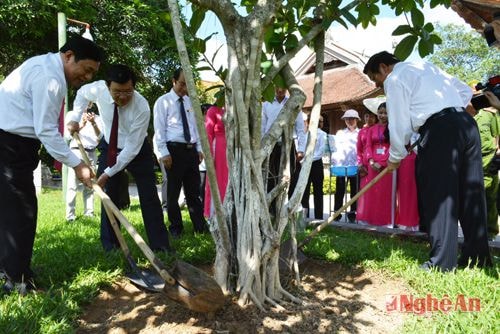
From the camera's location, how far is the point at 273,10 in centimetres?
271

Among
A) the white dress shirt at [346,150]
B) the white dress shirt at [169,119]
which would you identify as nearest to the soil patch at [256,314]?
the white dress shirt at [169,119]

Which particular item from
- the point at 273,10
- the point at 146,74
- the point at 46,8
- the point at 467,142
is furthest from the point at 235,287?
the point at 146,74

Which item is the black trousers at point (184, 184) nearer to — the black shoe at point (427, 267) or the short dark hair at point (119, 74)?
the short dark hair at point (119, 74)

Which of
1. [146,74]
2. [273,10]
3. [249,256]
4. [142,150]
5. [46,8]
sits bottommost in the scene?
[249,256]

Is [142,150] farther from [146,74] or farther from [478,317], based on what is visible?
[146,74]

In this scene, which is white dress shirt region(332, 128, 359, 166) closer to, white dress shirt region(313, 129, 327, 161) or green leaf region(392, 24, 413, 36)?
white dress shirt region(313, 129, 327, 161)

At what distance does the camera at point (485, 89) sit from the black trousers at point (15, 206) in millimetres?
4208

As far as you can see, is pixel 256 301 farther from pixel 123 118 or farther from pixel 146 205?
pixel 123 118

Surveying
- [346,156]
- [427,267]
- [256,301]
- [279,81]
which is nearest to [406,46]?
[279,81]

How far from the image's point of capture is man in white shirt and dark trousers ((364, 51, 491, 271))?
330 cm

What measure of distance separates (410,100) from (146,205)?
2525 mm

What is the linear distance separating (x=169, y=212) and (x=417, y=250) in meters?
2.74

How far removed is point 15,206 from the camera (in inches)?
116

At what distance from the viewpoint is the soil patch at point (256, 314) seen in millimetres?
2469
